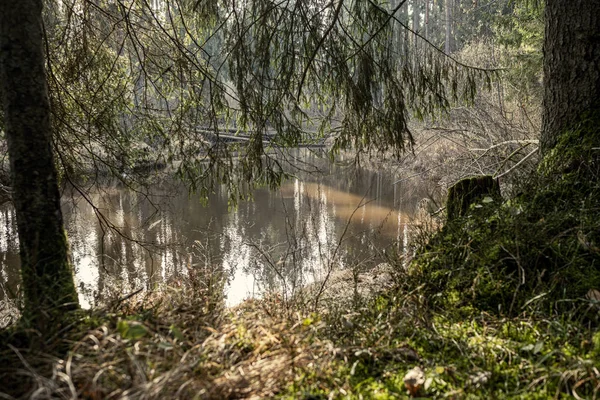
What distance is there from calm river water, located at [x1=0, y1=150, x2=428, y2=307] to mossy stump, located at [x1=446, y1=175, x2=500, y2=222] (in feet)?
5.75

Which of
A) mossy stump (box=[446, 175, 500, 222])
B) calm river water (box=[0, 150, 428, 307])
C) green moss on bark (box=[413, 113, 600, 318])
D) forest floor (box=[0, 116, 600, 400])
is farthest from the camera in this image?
calm river water (box=[0, 150, 428, 307])

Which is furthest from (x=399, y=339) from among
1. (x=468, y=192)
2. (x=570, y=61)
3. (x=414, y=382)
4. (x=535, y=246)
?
(x=570, y=61)

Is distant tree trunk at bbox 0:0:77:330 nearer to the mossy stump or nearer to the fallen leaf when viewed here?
the fallen leaf

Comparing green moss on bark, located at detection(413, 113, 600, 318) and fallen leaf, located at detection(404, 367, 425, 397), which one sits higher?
green moss on bark, located at detection(413, 113, 600, 318)

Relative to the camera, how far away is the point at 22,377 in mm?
1642

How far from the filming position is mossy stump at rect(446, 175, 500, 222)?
389 cm

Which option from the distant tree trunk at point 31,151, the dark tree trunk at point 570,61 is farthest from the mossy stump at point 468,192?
the distant tree trunk at point 31,151

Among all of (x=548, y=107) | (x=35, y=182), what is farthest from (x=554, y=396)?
(x=548, y=107)

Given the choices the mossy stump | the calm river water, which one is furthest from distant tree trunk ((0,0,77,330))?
the calm river water

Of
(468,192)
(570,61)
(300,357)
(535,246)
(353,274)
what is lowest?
(353,274)

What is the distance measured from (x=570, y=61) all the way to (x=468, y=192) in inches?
49.8

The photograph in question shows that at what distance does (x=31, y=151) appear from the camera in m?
2.19

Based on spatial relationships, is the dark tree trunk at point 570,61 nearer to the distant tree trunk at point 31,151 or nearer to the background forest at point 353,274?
the background forest at point 353,274

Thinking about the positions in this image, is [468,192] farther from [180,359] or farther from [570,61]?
[180,359]
